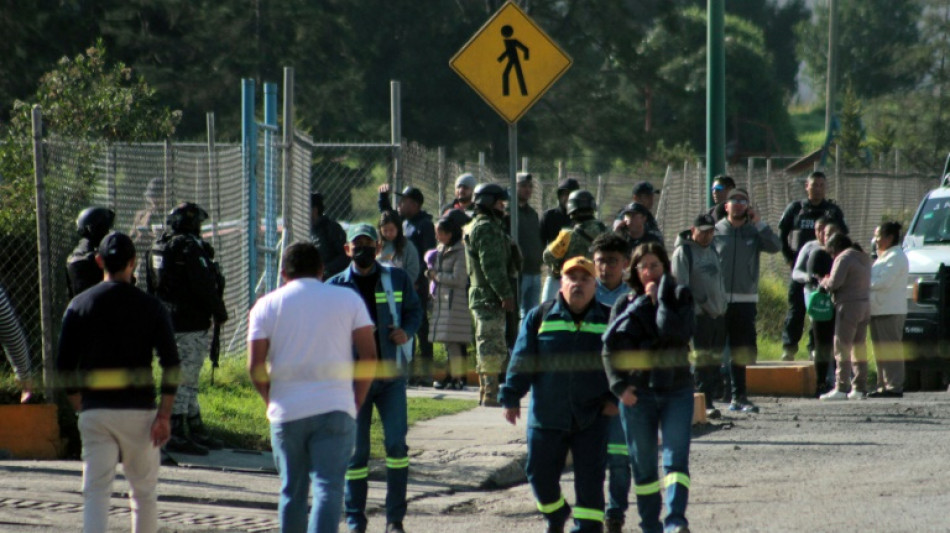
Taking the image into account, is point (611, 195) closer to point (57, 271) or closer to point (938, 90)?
point (57, 271)

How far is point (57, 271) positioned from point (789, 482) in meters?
5.19

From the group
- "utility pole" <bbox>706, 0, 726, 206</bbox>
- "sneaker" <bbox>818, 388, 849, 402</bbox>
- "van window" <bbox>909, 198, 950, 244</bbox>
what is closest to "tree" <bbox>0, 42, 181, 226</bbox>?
"utility pole" <bbox>706, 0, 726, 206</bbox>

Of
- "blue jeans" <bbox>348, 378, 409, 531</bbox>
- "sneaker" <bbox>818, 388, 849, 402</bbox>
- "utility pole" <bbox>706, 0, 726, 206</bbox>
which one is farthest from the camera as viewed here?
A: "utility pole" <bbox>706, 0, 726, 206</bbox>

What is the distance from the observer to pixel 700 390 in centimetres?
1411

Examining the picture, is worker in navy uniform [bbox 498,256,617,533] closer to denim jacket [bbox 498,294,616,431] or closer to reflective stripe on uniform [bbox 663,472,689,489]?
denim jacket [bbox 498,294,616,431]

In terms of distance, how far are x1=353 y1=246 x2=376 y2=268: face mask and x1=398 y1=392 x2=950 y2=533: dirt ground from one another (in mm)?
1441

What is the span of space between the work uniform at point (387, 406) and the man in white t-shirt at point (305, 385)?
125 cm

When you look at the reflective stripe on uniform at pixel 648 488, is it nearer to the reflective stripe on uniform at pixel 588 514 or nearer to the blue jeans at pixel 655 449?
the blue jeans at pixel 655 449

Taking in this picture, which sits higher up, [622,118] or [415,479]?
[622,118]

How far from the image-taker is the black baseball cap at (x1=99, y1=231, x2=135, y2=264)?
24.9 ft

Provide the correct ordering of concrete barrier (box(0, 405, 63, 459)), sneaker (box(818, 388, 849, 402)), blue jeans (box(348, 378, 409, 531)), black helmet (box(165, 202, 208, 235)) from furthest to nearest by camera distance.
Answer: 1. sneaker (box(818, 388, 849, 402))
2. concrete barrier (box(0, 405, 63, 459))
3. black helmet (box(165, 202, 208, 235))
4. blue jeans (box(348, 378, 409, 531))

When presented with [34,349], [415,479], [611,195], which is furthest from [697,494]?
[611,195]

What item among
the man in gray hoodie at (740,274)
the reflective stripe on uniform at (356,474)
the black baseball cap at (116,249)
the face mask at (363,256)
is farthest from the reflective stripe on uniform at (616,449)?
the man in gray hoodie at (740,274)

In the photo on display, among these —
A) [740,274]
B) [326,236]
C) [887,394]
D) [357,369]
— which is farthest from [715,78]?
[357,369]
